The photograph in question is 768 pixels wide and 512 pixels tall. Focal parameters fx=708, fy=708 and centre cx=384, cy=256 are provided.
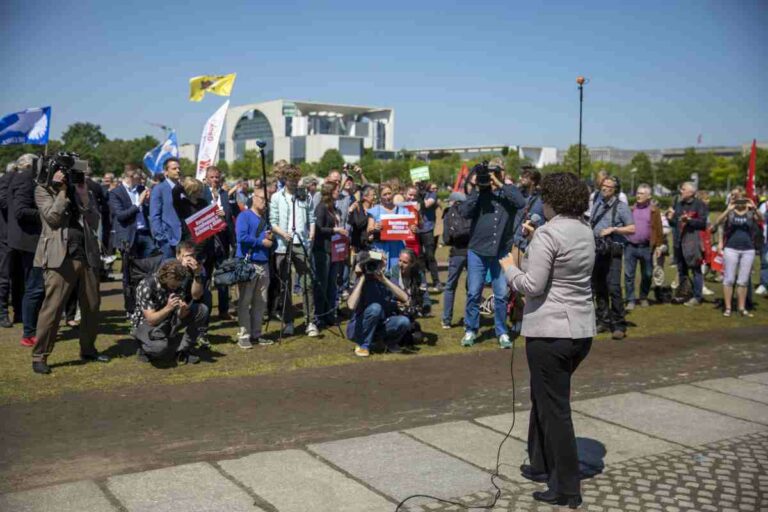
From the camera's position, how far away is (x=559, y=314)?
428cm

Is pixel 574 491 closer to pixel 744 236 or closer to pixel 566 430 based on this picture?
pixel 566 430

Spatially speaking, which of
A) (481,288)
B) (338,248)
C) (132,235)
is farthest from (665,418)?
(132,235)

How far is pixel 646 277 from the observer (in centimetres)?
1234

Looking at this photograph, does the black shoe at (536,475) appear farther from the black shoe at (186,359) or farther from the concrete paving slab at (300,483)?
the black shoe at (186,359)

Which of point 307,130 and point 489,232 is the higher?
point 307,130

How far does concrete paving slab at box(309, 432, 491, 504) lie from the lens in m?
4.55

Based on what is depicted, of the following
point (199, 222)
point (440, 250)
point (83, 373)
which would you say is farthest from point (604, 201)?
point (440, 250)

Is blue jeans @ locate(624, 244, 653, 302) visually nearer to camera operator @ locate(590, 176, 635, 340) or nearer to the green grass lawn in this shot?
the green grass lawn

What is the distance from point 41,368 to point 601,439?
17.3 feet

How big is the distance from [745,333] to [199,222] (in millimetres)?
7807

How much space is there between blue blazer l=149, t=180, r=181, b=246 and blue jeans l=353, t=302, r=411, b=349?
7.81 ft

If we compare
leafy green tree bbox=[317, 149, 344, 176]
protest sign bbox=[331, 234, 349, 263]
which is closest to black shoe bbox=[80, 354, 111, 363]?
protest sign bbox=[331, 234, 349, 263]

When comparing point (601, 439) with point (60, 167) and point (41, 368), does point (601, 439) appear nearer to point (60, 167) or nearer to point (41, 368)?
point (41, 368)

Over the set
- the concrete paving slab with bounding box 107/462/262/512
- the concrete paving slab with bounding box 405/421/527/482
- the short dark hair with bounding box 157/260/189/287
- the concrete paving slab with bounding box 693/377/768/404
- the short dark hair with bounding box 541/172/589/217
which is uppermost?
the short dark hair with bounding box 541/172/589/217
